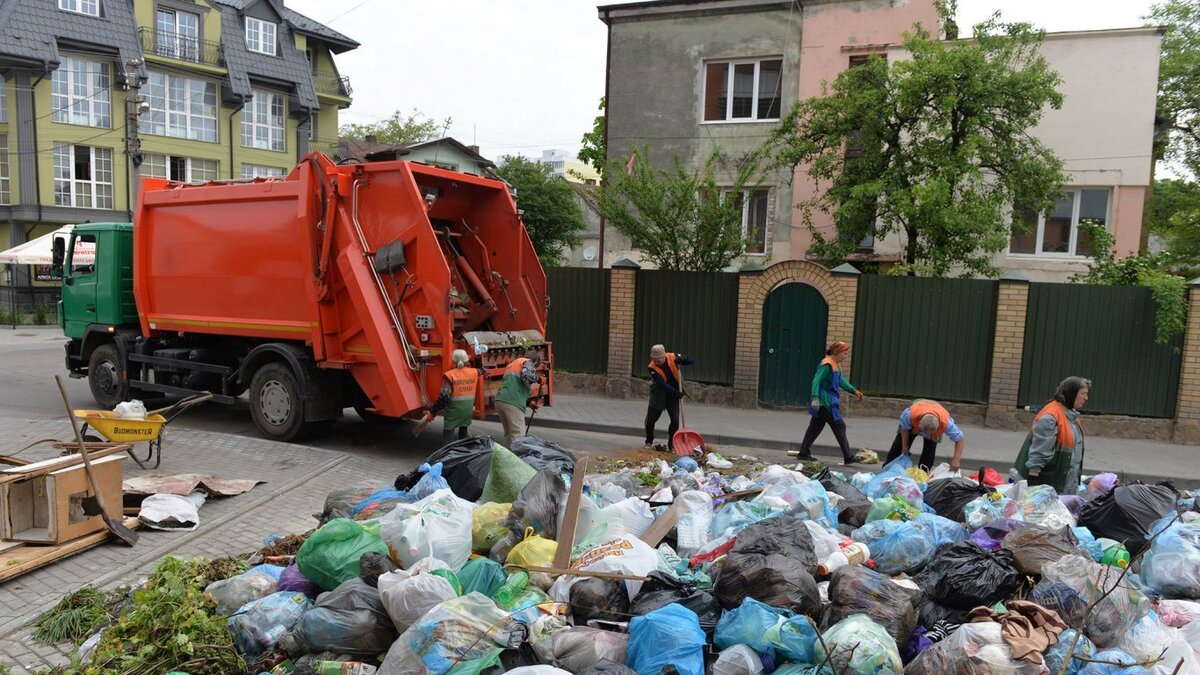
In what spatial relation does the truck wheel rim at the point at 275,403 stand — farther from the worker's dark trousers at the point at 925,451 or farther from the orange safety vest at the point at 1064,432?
the orange safety vest at the point at 1064,432

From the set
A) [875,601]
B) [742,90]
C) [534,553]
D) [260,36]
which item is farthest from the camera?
[260,36]

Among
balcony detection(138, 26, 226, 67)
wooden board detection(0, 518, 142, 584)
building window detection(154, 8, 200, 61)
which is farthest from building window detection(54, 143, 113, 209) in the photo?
wooden board detection(0, 518, 142, 584)

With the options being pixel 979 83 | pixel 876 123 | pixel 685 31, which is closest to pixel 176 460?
pixel 876 123

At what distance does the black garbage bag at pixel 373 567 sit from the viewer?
3787mm

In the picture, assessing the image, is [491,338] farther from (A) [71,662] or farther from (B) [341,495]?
(A) [71,662]

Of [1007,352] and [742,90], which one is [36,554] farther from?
[742,90]

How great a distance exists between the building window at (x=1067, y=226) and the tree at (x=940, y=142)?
1730mm

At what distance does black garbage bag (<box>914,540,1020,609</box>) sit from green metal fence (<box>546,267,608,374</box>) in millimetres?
9245

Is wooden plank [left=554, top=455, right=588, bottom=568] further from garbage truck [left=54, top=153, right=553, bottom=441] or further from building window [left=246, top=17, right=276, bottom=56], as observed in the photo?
building window [left=246, top=17, right=276, bottom=56]

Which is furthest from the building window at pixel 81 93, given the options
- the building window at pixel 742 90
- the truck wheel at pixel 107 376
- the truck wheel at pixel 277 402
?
the truck wheel at pixel 277 402

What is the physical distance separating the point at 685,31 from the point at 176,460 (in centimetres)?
1345

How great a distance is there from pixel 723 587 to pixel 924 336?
879cm

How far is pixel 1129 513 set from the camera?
183 inches

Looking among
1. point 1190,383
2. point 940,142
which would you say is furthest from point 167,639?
point 940,142
